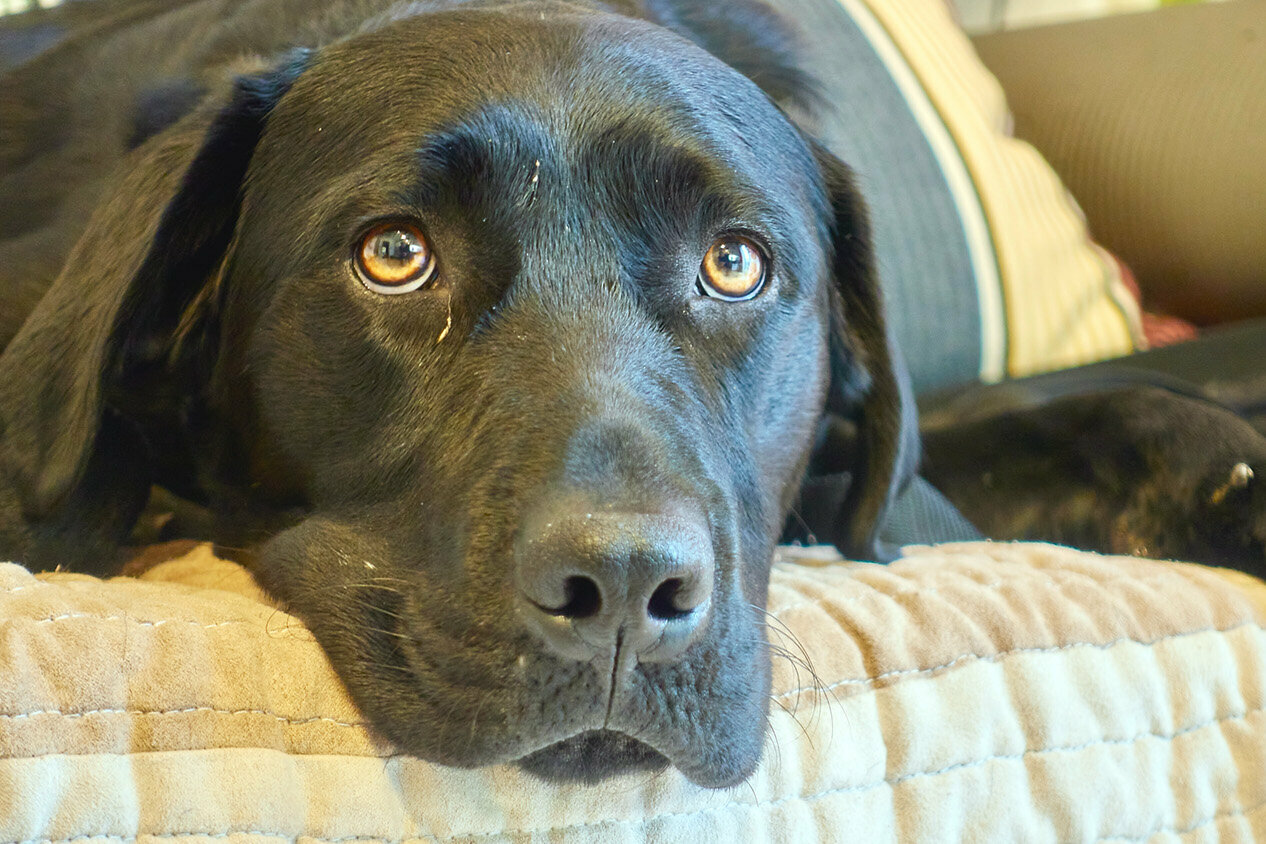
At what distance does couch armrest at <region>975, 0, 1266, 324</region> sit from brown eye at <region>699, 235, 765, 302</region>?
6.25 feet

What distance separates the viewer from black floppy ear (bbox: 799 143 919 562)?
5.24ft

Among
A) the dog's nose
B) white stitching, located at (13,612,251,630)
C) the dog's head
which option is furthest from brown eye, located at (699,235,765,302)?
white stitching, located at (13,612,251,630)

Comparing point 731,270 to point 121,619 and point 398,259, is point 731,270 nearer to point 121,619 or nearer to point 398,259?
point 398,259

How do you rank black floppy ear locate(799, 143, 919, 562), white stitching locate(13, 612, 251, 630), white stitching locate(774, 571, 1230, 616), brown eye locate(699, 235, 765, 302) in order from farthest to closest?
black floppy ear locate(799, 143, 919, 562)
brown eye locate(699, 235, 765, 302)
white stitching locate(774, 571, 1230, 616)
white stitching locate(13, 612, 251, 630)

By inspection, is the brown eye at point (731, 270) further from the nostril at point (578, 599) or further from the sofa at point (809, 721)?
the nostril at point (578, 599)

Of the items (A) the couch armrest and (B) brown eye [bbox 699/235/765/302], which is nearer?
(B) brown eye [bbox 699/235/765/302]

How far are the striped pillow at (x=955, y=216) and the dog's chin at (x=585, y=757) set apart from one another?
1513mm

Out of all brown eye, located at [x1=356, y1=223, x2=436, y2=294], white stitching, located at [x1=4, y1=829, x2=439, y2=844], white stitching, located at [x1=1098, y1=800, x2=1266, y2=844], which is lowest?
white stitching, located at [x1=1098, y1=800, x2=1266, y2=844]

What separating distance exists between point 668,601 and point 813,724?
277 mm

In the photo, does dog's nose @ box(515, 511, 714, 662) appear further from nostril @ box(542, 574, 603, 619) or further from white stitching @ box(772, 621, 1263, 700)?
white stitching @ box(772, 621, 1263, 700)

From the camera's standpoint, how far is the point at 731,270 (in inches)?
52.4

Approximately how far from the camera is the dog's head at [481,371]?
94cm

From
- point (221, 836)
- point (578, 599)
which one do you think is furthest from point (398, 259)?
point (221, 836)

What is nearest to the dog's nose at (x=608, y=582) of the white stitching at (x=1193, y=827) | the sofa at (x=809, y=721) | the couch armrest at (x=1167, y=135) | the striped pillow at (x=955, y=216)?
the sofa at (x=809, y=721)
